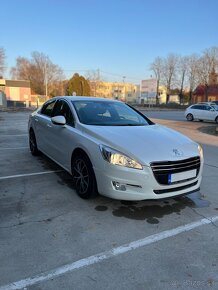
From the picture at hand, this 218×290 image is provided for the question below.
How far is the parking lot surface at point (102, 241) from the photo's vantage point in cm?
269

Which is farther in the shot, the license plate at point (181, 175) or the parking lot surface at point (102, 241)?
the license plate at point (181, 175)

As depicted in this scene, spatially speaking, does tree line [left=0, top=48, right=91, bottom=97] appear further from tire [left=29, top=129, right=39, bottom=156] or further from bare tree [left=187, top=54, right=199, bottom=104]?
tire [left=29, top=129, right=39, bottom=156]

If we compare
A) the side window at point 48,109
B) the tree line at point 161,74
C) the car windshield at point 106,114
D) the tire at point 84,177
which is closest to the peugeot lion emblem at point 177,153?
the tire at point 84,177

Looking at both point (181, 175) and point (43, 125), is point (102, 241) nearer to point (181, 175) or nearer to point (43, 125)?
point (181, 175)

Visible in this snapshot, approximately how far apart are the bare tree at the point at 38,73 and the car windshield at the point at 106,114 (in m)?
74.2

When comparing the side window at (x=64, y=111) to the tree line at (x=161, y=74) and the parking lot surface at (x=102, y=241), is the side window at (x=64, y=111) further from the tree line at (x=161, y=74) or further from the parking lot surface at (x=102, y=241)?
the tree line at (x=161, y=74)

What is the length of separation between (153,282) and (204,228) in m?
1.36

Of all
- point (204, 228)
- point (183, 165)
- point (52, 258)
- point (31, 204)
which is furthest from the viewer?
point (31, 204)

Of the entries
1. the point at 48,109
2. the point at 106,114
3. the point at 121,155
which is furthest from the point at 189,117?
the point at 121,155

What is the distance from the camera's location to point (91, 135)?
4461 millimetres

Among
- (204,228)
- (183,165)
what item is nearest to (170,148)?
(183,165)

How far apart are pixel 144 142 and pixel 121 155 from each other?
48 cm

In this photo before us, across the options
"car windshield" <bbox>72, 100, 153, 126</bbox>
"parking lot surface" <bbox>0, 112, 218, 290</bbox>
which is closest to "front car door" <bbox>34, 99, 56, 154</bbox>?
"car windshield" <bbox>72, 100, 153, 126</bbox>

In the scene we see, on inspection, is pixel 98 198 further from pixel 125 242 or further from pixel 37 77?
pixel 37 77
